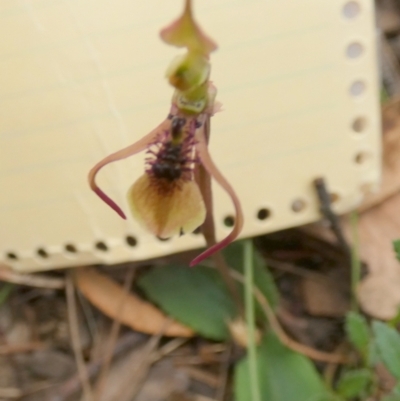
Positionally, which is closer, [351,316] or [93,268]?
[351,316]

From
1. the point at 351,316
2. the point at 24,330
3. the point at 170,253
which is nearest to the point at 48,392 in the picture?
the point at 24,330

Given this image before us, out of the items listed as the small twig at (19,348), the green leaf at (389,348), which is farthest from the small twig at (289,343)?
the small twig at (19,348)

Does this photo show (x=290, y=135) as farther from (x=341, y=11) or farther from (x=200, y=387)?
(x=200, y=387)

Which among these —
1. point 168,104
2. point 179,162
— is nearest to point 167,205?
point 179,162

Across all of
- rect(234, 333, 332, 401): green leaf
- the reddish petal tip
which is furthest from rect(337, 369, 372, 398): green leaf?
the reddish petal tip

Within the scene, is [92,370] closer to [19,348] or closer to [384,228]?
[19,348]

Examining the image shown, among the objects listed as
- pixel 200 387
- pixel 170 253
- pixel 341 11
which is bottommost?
pixel 200 387

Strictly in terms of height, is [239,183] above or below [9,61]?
below

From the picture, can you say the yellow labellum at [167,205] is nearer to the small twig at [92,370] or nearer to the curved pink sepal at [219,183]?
the curved pink sepal at [219,183]
